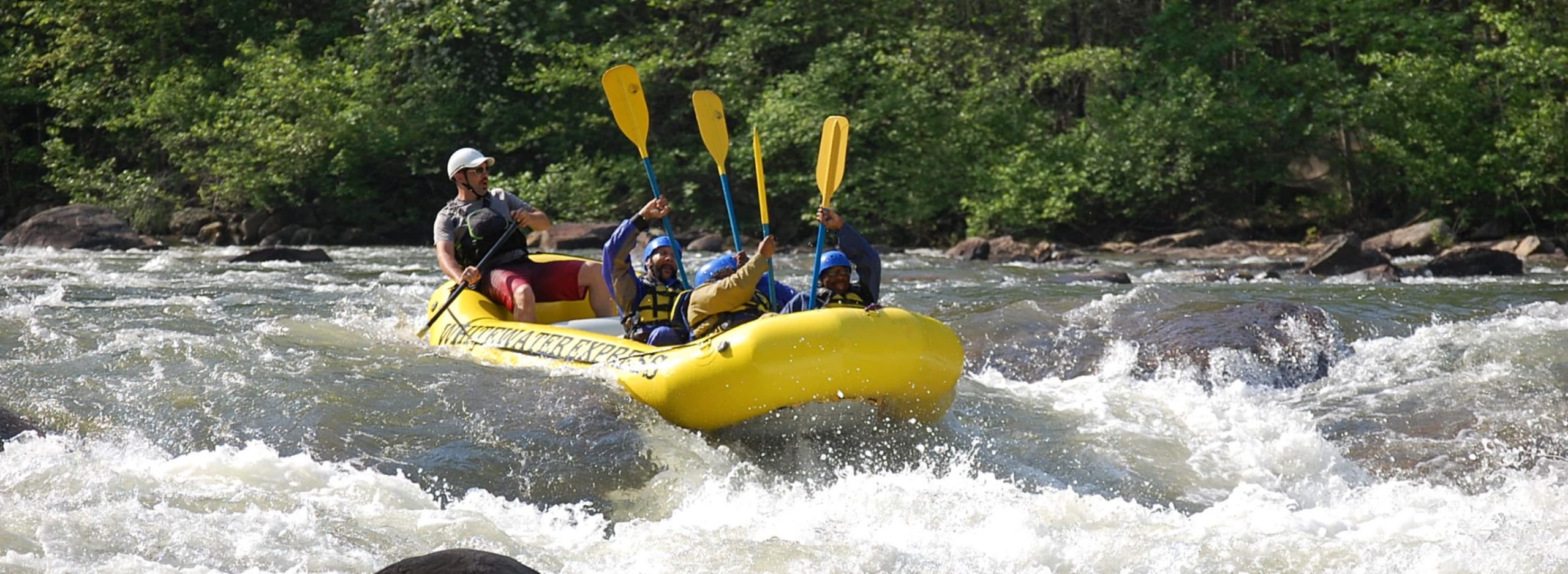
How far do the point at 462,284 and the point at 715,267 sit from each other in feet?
5.35

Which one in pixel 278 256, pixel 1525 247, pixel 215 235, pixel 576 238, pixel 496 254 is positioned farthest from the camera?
pixel 215 235

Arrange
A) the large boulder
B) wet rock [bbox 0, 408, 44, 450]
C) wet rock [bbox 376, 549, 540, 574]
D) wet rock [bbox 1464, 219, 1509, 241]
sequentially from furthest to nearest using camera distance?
wet rock [bbox 1464, 219, 1509, 241], the large boulder, wet rock [bbox 0, 408, 44, 450], wet rock [bbox 376, 549, 540, 574]

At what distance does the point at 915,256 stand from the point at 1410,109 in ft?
19.3

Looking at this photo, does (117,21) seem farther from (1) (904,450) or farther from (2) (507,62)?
(1) (904,450)

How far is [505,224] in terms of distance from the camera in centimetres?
734

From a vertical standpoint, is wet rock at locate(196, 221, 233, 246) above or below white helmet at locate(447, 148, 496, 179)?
below

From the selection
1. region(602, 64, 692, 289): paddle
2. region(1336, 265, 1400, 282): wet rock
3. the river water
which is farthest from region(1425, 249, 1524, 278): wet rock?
region(602, 64, 692, 289): paddle

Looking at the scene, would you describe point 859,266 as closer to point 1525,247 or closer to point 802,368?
point 802,368

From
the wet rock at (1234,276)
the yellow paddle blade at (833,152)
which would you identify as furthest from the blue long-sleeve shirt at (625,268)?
the wet rock at (1234,276)

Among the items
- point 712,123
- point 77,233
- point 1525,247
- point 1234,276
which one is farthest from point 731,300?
point 1525,247

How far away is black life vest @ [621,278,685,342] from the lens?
5.94 metres

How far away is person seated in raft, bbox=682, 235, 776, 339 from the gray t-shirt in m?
1.76

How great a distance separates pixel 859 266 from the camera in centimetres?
607

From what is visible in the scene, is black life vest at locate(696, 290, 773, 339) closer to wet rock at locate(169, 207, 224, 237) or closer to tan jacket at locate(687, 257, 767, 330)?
tan jacket at locate(687, 257, 767, 330)
